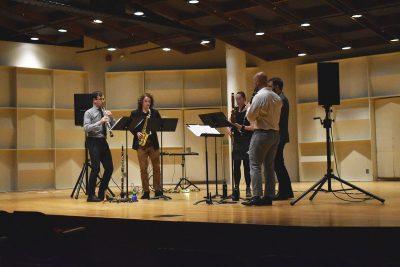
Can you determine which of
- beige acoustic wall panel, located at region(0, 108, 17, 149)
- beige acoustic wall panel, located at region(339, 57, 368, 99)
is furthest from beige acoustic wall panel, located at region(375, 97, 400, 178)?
beige acoustic wall panel, located at region(0, 108, 17, 149)

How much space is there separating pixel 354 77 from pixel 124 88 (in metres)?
5.30

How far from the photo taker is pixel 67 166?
12820 millimetres

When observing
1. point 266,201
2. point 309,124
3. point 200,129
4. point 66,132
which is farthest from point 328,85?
point 66,132

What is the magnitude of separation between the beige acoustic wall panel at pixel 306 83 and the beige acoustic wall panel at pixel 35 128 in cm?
573

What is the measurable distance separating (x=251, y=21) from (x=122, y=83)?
13.4 feet

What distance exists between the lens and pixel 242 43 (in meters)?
12.1

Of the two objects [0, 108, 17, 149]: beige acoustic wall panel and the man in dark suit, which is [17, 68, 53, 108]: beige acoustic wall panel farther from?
the man in dark suit

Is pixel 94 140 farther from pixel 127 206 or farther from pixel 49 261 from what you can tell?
pixel 49 261

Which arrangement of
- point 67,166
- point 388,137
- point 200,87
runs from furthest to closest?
point 200,87 → point 67,166 → point 388,137

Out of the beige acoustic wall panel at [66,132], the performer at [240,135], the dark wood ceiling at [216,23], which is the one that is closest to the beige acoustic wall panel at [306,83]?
the dark wood ceiling at [216,23]

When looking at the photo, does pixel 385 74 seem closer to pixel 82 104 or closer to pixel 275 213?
pixel 82 104

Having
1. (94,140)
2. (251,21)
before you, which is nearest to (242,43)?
(251,21)

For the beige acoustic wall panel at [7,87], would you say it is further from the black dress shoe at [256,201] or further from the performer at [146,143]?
the black dress shoe at [256,201]

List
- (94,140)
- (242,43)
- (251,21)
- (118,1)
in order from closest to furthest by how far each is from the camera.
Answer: (94,140) → (118,1) → (251,21) → (242,43)
